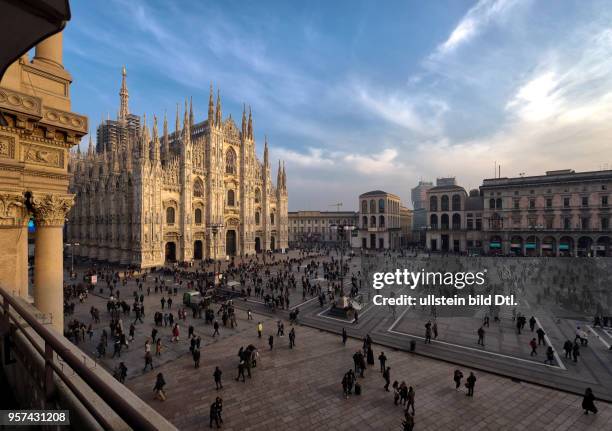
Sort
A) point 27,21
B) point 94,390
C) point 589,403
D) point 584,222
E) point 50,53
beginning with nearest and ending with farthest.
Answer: point 94,390 → point 27,21 → point 50,53 → point 589,403 → point 584,222

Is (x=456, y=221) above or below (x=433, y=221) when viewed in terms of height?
below

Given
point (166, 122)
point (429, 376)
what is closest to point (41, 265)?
point (429, 376)

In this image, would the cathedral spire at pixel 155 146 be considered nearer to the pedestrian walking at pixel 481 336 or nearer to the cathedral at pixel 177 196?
the cathedral at pixel 177 196

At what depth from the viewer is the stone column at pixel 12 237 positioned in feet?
25.8

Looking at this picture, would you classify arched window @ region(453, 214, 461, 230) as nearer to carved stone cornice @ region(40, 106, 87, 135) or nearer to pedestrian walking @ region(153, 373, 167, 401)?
pedestrian walking @ region(153, 373, 167, 401)

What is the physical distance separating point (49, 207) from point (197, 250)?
39842 mm

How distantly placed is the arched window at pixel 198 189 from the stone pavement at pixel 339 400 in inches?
1386

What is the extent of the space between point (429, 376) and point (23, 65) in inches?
676

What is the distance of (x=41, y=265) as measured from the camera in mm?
8422

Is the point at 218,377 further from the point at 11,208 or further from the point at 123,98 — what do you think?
the point at 123,98

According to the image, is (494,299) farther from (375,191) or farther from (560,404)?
(375,191)

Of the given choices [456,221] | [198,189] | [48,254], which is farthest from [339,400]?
[456,221]

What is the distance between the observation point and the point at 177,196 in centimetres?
4259

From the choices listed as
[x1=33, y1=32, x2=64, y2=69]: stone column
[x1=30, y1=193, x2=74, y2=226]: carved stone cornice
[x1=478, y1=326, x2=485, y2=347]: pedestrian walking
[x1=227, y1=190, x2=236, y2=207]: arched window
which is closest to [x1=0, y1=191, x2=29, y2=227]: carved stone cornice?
[x1=30, y1=193, x2=74, y2=226]: carved stone cornice
